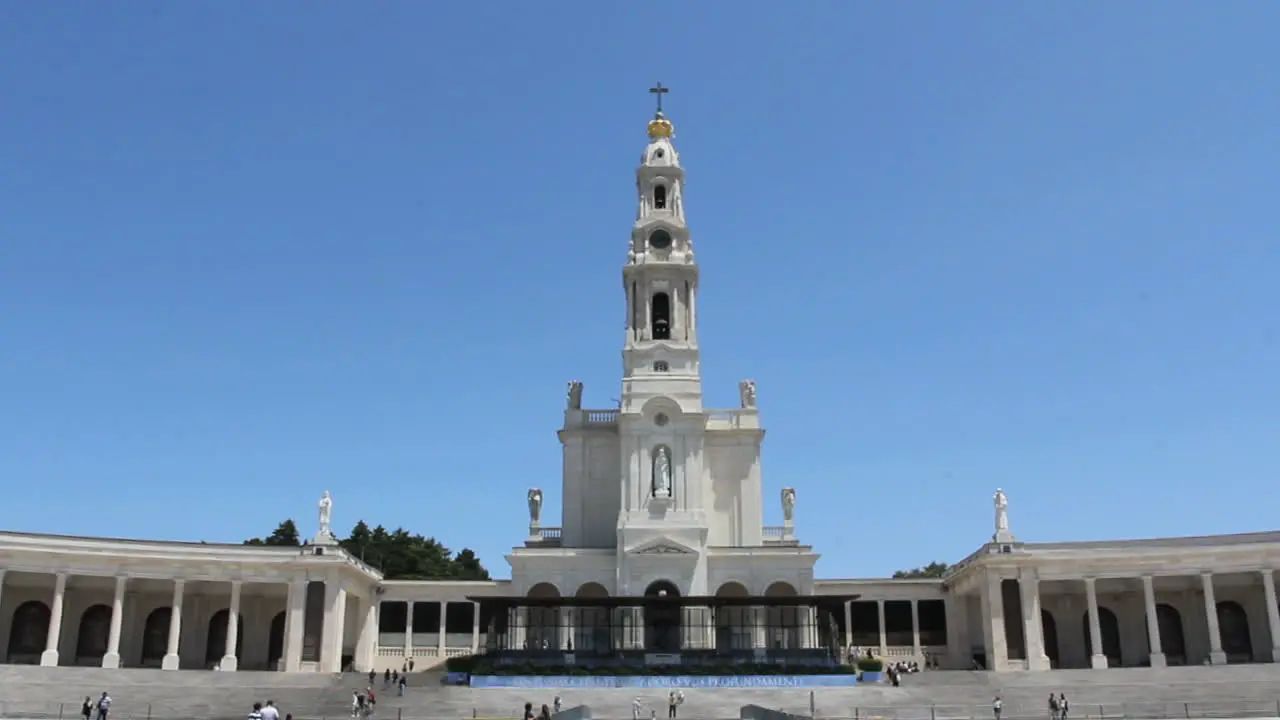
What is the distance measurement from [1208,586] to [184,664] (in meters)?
52.6

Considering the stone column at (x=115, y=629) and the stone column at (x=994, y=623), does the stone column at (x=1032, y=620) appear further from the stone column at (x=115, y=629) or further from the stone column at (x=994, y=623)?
the stone column at (x=115, y=629)

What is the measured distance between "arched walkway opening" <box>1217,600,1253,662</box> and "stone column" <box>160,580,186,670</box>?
52.6 metres

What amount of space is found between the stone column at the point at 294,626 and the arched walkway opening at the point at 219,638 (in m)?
6.31

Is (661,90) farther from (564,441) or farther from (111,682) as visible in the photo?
(111,682)

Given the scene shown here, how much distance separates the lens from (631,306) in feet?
224

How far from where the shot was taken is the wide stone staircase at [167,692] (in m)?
44.6

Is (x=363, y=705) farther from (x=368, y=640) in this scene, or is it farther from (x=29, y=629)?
(x=29, y=629)

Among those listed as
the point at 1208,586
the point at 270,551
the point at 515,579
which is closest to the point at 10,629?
the point at 270,551

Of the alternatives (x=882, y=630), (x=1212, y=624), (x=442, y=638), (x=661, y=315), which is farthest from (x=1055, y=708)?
(x=442, y=638)

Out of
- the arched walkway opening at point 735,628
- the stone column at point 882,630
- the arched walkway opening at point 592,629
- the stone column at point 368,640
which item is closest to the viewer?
the arched walkway opening at point 735,628

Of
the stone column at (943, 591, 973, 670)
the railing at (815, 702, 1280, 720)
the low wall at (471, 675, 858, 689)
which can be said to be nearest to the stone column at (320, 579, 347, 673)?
the low wall at (471, 675, 858, 689)

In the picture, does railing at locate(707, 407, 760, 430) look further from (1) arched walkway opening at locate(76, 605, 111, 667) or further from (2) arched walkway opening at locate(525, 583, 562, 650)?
(1) arched walkway opening at locate(76, 605, 111, 667)

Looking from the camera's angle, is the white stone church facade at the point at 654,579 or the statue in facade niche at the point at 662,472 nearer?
the white stone church facade at the point at 654,579

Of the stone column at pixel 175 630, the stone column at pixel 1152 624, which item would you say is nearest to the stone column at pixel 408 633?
the stone column at pixel 175 630
